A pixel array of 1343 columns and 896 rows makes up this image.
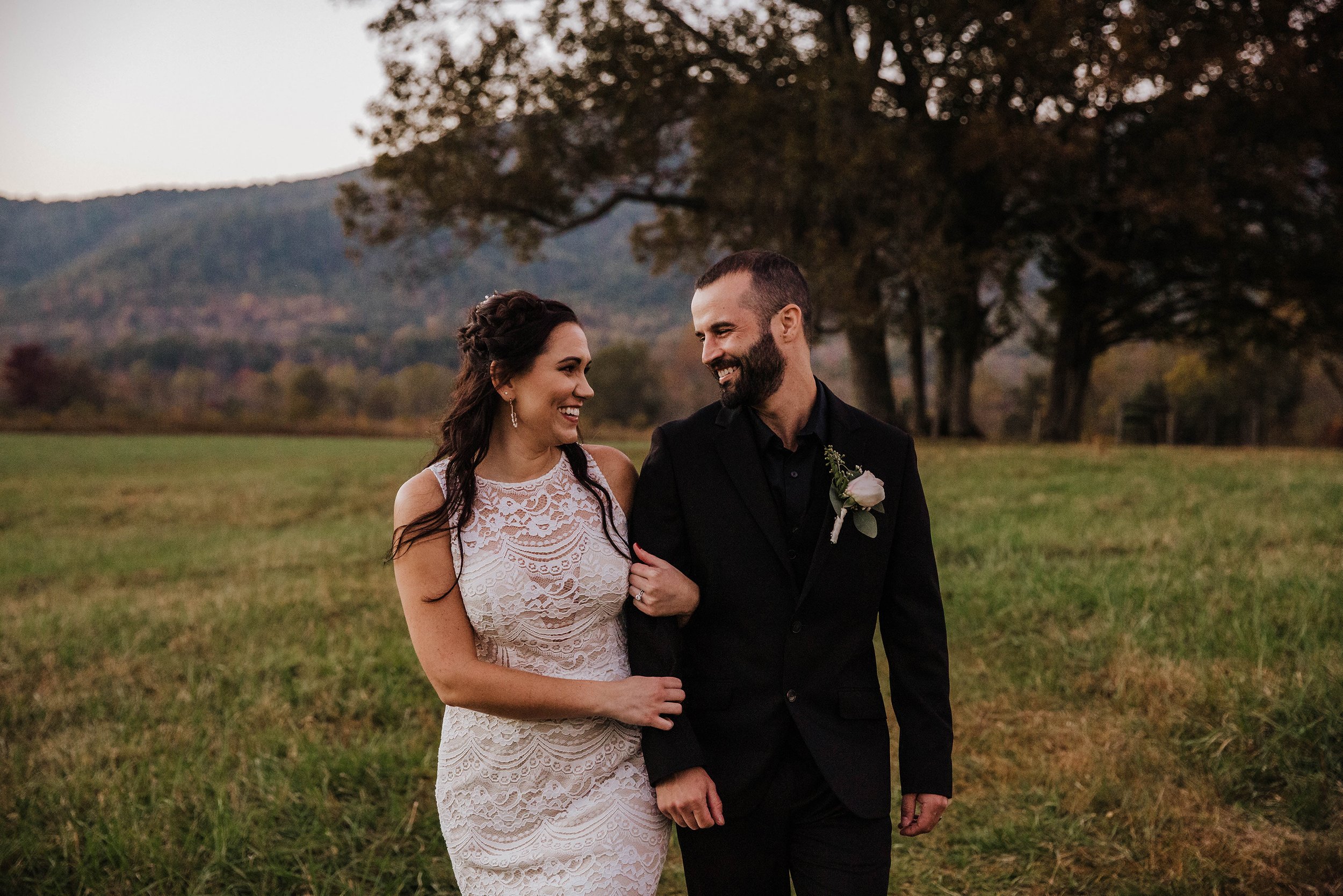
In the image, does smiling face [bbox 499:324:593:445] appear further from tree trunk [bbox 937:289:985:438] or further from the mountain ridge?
the mountain ridge

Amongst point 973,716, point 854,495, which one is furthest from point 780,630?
point 973,716

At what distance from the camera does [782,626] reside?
2.68 m

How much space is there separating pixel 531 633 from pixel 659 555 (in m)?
0.42

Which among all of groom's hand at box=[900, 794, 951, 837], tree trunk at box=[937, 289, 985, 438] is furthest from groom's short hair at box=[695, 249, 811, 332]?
tree trunk at box=[937, 289, 985, 438]

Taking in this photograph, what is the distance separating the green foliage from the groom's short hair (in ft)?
Answer: 208

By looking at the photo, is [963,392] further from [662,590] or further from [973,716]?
[662,590]

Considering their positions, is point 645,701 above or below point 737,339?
below

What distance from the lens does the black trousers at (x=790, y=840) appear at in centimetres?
267

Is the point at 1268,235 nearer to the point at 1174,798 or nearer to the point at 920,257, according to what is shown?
the point at 920,257

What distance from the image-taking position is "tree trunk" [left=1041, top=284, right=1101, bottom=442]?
89.5ft

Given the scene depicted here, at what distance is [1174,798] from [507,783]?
12.3 feet

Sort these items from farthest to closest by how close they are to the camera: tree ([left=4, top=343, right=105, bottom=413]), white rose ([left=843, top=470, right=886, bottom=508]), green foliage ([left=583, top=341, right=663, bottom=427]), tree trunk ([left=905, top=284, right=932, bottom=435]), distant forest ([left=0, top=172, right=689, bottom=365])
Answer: distant forest ([left=0, top=172, right=689, bottom=365]) < green foliage ([left=583, top=341, right=663, bottom=427]) < tree ([left=4, top=343, right=105, bottom=413]) < tree trunk ([left=905, top=284, right=932, bottom=435]) < white rose ([left=843, top=470, right=886, bottom=508])

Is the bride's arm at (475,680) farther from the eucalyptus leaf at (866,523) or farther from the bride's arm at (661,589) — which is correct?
the eucalyptus leaf at (866,523)

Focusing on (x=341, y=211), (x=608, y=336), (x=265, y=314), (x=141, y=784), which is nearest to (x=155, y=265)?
(x=265, y=314)
